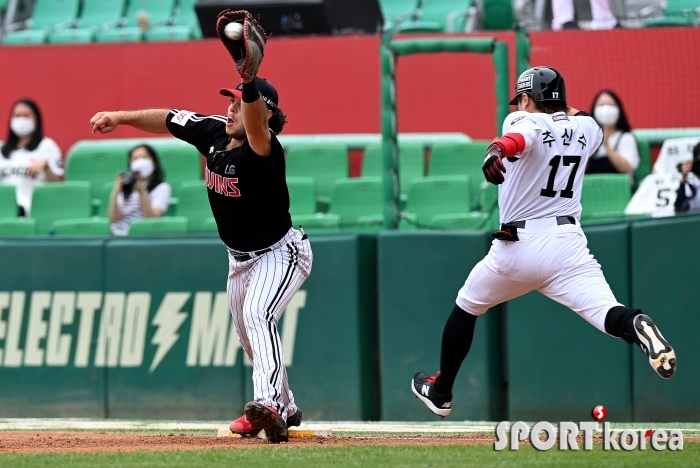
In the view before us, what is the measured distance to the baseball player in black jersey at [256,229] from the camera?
581 centimetres

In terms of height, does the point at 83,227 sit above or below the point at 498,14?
below

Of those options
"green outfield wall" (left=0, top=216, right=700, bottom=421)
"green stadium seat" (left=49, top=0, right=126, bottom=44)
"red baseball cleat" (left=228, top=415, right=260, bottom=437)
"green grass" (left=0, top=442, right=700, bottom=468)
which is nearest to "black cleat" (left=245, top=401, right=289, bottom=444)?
"green grass" (left=0, top=442, right=700, bottom=468)

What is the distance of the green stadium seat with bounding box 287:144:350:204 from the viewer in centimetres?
1085

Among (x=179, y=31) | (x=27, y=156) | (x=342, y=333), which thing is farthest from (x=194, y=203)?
(x=179, y=31)

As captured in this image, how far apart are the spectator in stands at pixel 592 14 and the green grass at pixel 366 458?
610 cm

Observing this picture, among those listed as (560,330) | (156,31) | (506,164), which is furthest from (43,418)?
(156,31)

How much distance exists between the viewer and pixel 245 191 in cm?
590

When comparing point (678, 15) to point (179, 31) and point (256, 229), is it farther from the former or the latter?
point (256, 229)

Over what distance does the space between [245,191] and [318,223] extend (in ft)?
10.6

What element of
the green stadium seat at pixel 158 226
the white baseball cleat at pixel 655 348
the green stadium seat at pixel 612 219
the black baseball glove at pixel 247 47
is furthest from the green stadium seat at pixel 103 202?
the white baseball cleat at pixel 655 348

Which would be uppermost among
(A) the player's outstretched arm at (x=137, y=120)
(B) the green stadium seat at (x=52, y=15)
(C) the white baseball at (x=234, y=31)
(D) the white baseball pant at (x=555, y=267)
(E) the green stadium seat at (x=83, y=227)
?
(B) the green stadium seat at (x=52, y=15)

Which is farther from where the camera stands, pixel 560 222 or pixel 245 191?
pixel 560 222

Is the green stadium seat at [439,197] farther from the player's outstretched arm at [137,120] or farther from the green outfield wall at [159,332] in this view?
the player's outstretched arm at [137,120]

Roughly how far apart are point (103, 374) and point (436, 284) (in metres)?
2.56
